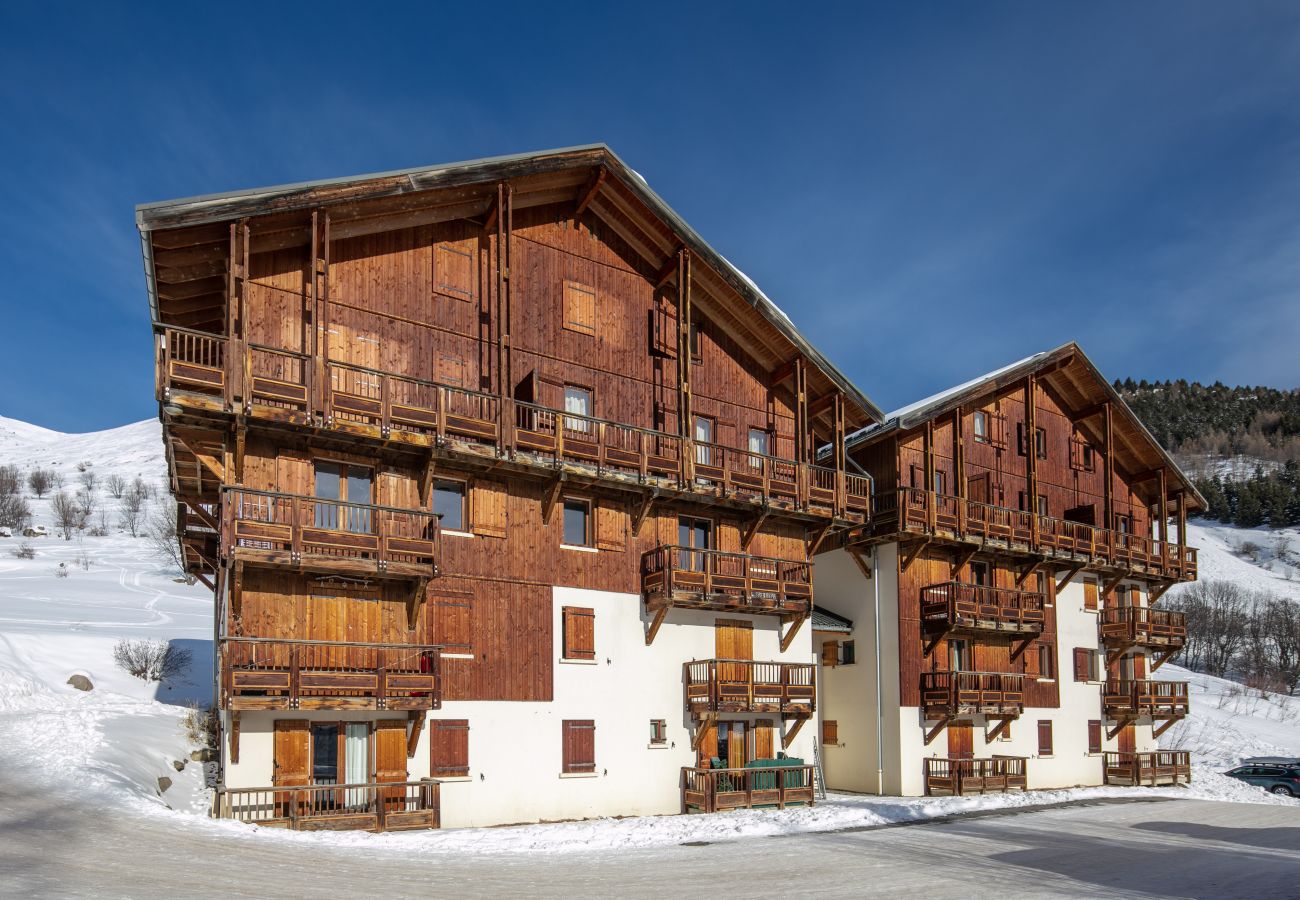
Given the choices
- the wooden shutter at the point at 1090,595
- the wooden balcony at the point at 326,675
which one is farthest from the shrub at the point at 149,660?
the wooden shutter at the point at 1090,595

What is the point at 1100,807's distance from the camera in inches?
1458

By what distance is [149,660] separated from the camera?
4556cm

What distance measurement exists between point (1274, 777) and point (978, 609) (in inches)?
792

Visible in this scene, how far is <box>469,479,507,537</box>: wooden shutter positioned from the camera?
29.4 metres

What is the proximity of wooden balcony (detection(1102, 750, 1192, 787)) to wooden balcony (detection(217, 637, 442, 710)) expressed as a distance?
1339 inches

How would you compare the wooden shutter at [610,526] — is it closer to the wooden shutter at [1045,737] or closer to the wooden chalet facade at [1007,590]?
the wooden chalet facade at [1007,590]

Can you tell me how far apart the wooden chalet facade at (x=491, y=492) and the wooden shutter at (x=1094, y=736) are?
1853 cm

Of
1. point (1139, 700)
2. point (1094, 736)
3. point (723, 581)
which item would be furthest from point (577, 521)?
point (1139, 700)

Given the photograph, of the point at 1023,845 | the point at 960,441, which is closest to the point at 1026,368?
the point at 960,441

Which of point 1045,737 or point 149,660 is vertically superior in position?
point 149,660

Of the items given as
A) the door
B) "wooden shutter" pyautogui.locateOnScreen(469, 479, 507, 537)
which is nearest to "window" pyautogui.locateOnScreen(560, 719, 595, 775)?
"wooden shutter" pyautogui.locateOnScreen(469, 479, 507, 537)

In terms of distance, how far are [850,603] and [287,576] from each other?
23634mm

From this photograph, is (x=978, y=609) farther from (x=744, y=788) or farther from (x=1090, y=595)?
(x=744, y=788)

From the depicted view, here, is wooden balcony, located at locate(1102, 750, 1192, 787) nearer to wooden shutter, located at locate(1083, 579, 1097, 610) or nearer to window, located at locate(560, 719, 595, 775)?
wooden shutter, located at locate(1083, 579, 1097, 610)
